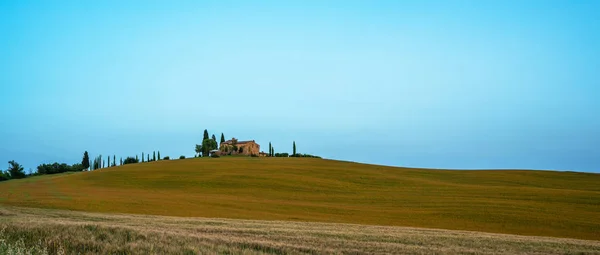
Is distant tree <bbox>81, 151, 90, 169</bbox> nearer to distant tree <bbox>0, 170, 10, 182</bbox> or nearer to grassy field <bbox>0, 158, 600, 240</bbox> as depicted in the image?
distant tree <bbox>0, 170, 10, 182</bbox>

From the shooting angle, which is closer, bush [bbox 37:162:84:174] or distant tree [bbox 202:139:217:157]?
bush [bbox 37:162:84:174]

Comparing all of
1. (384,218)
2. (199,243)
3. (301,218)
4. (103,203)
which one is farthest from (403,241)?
(103,203)

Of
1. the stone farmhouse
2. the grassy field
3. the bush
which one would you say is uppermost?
the stone farmhouse

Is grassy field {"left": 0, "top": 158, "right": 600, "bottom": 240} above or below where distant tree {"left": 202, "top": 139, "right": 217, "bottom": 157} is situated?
below

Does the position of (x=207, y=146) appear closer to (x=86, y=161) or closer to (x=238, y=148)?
(x=238, y=148)

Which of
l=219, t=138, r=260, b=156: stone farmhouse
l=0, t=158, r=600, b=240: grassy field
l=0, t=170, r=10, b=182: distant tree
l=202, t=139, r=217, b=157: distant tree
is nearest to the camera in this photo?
l=0, t=158, r=600, b=240: grassy field

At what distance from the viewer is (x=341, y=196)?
48594 mm

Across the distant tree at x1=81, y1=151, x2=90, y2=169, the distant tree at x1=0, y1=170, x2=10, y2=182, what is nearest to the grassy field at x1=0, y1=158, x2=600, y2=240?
the distant tree at x1=0, y1=170, x2=10, y2=182

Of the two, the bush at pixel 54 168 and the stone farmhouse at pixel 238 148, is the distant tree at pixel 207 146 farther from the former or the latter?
the bush at pixel 54 168

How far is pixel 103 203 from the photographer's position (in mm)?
34562

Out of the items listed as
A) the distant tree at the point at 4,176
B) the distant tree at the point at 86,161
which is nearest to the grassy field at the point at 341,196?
the distant tree at the point at 4,176

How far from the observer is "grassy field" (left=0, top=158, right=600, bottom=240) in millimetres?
32781

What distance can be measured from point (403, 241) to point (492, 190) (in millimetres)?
40182

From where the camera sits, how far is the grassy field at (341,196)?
32781 millimetres
